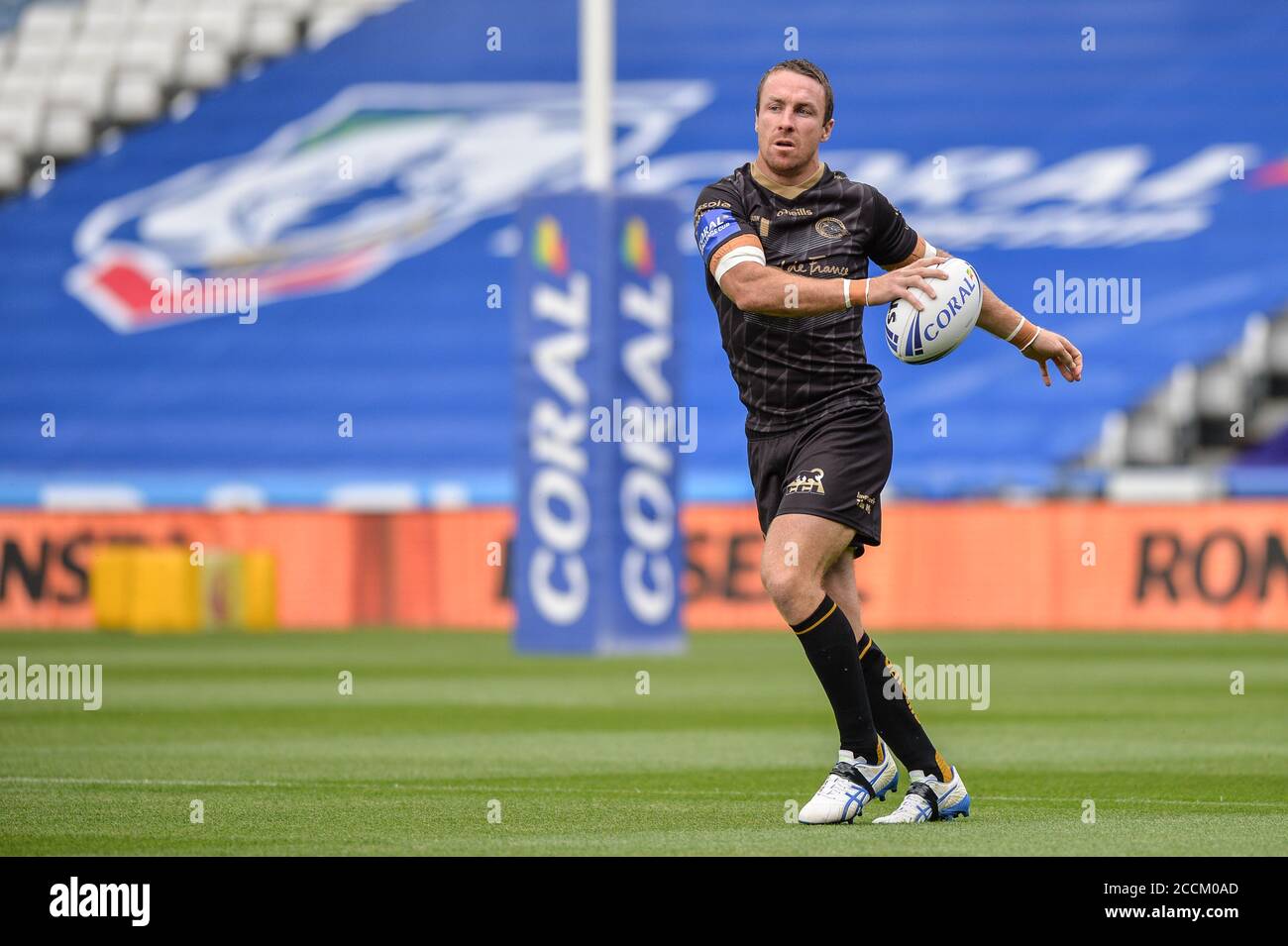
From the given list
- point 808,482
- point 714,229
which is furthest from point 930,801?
point 714,229

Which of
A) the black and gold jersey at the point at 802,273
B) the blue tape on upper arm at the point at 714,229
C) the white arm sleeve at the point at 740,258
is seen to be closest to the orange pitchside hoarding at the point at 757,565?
the black and gold jersey at the point at 802,273

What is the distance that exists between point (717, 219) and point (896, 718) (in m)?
1.74

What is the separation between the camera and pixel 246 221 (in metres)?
29.6

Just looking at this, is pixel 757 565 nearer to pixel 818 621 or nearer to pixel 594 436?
pixel 594 436

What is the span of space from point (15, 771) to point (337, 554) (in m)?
13.4

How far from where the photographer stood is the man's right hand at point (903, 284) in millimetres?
6953

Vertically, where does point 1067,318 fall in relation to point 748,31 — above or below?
below

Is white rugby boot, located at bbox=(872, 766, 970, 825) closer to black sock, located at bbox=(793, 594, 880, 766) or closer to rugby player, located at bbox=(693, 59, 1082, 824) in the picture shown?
rugby player, located at bbox=(693, 59, 1082, 824)

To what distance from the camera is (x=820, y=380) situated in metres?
7.38

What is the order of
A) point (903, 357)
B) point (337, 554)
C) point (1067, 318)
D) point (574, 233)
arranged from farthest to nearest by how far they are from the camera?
point (1067, 318)
point (337, 554)
point (574, 233)
point (903, 357)

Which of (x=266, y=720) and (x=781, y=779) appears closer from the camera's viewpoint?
(x=781, y=779)

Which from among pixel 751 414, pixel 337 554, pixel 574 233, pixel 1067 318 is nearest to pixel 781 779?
pixel 751 414

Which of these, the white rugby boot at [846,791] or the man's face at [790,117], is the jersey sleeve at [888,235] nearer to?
the man's face at [790,117]

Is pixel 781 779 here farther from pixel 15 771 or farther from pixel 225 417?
pixel 225 417
